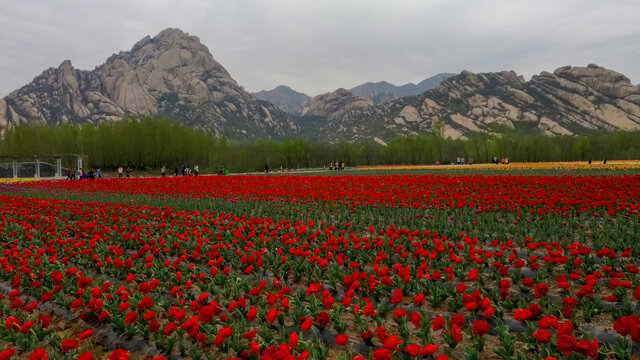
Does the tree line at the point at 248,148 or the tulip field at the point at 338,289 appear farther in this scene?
the tree line at the point at 248,148

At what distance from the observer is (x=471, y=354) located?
3486 mm

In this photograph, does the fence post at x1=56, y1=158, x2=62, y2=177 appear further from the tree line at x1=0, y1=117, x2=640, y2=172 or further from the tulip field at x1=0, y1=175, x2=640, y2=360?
the tulip field at x1=0, y1=175, x2=640, y2=360

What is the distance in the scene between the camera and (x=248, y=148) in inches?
3433

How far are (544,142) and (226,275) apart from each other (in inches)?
4030

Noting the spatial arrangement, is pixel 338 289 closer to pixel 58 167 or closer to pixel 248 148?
pixel 58 167

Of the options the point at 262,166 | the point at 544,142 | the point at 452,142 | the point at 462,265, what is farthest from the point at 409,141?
the point at 462,265

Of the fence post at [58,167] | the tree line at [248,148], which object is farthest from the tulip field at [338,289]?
the tree line at [248,148]

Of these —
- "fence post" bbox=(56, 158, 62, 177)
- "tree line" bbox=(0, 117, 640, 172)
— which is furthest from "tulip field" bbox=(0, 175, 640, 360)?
"tree line" bbox=(0, 117, 640, 172)

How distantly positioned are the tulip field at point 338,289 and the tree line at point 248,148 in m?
60.4

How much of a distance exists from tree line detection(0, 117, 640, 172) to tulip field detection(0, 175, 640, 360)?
60403mm

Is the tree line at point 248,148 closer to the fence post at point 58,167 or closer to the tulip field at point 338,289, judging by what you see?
the fence post at point 58,167

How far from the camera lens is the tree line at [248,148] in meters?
66.7

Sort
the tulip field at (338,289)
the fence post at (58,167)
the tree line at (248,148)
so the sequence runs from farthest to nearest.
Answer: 1. the tree line at (248,148)
2. the fence post at (58,167)
3. the tulip field at (338,289)

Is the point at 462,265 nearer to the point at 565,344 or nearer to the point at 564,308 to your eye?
the point at 564,308
